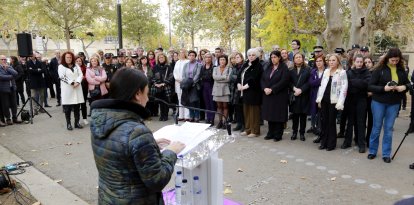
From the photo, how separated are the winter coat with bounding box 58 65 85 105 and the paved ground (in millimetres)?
1067

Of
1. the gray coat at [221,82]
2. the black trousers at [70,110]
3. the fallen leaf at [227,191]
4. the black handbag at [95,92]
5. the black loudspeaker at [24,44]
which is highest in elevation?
the black loudspeaker at [24,44]

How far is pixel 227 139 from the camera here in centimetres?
322

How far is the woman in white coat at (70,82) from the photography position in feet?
28.4

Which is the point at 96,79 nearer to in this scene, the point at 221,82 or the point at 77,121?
the point at 77,121

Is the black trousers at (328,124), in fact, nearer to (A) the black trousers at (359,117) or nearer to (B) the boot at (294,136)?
(A) the black trousers at (359,117)

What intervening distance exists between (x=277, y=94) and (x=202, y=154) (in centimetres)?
466

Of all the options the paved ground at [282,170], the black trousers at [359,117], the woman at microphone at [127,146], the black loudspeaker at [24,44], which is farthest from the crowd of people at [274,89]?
the woman at microphone at [127,146]

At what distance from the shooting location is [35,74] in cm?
1138

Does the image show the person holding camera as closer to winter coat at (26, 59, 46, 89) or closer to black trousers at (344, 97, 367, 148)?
black trousers at (344, 97, 367, 148)

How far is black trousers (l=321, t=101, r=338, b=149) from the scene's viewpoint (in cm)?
661

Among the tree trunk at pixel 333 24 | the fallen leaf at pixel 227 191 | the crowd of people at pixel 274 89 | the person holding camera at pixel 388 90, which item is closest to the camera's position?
the fallen leaf at pixel 227 191

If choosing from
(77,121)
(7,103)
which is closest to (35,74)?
(7,103)

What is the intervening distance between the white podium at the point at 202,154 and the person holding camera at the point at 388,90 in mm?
3757

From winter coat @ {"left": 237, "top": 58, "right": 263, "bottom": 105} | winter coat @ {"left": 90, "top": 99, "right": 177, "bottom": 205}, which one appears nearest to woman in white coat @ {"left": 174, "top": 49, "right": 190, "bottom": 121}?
winter coat @ {"left": 237, "top": 58, "right": 263, "bottom": 105}
